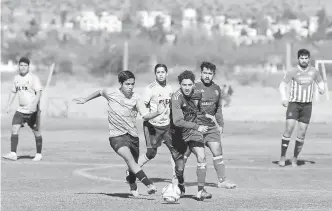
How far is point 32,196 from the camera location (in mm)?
12133

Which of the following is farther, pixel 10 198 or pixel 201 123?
pixel 201 123

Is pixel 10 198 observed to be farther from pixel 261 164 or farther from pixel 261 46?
pixel 261 46

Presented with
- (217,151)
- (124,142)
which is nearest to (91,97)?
(124,142)

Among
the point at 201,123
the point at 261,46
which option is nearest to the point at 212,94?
the point at 201,123

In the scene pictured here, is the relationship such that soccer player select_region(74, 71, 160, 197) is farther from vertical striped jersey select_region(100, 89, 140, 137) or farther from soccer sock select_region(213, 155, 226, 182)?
soccer sock select_region(213, 155, 226, 182)

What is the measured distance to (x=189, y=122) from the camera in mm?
11711

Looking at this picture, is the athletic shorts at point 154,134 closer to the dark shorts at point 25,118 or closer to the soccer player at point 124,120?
the soccer player at point 124,120

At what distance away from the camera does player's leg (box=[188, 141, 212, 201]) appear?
11672 mm

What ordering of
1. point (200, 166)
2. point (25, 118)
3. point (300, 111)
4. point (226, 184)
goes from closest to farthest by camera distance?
point (200, 166)
point (226, 184)
point (300, 111)
point (25, 118)

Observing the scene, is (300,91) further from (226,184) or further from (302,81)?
(226,184)

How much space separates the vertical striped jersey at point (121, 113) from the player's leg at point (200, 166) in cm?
77

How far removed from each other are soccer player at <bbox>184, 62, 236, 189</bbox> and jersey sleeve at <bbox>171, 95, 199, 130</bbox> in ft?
2.51

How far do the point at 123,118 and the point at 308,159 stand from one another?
722 cm

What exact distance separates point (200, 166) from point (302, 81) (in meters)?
5.10
